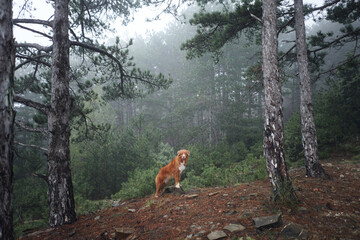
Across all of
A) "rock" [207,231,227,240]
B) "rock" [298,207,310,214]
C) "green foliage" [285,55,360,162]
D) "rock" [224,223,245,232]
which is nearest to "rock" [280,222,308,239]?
"rock" [224,223,245,232]

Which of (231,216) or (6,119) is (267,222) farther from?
(6,119)

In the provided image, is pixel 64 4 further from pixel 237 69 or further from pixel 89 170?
pixel 237 69

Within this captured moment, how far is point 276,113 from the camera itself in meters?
4.12

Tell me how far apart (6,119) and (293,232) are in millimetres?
3744

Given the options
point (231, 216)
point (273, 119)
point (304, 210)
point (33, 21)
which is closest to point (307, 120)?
point (273, 119)

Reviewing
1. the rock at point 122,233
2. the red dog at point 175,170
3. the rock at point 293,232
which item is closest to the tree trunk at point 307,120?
the red dog at point 175,170

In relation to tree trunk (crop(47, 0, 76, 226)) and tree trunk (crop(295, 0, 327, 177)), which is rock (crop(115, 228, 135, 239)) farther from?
tree trunk (crop(295, 0, 327, 177))

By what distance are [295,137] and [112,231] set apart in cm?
978

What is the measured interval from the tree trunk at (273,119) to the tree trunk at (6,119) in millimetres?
4004

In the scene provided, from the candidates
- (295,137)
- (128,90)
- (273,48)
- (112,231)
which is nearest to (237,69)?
(295,137)

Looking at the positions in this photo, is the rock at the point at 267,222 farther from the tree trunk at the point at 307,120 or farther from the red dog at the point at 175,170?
the tree trunk at the point at 307,120

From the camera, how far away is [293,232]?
2.83 meters

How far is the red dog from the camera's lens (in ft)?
18.7

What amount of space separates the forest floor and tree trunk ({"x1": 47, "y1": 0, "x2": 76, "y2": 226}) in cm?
45
